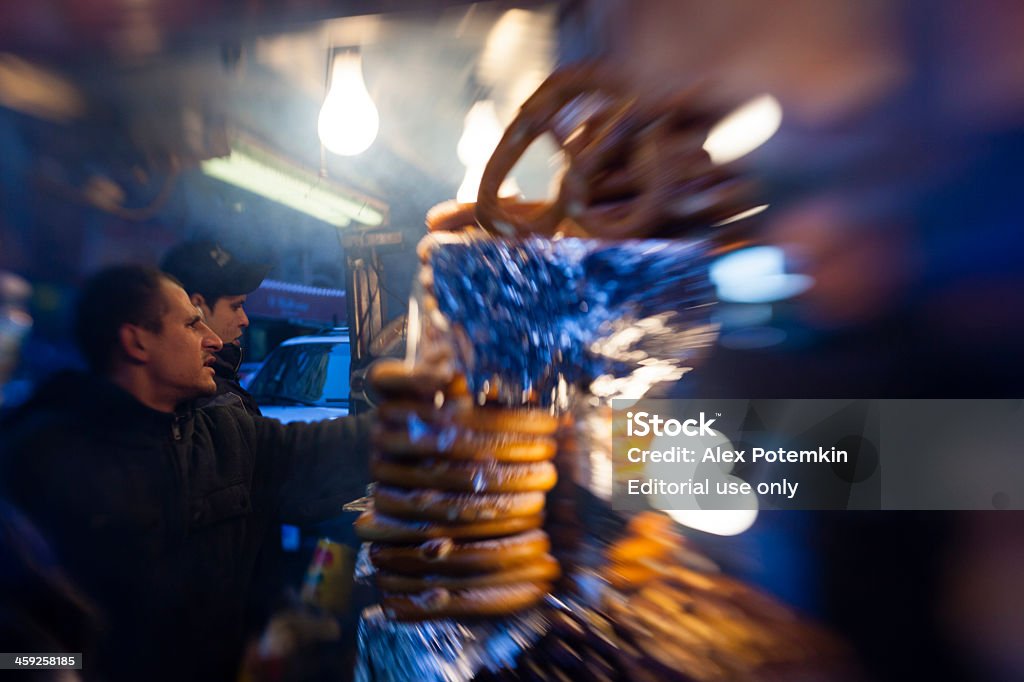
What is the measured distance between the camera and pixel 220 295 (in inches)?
37.2

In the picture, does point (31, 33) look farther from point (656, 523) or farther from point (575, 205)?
point (656, 523)

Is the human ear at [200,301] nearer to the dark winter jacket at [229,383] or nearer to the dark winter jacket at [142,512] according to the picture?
the dark winter jacket at [229,383]

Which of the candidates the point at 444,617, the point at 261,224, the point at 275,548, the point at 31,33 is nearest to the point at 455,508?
the point at 444,617

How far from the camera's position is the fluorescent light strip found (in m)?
1.01

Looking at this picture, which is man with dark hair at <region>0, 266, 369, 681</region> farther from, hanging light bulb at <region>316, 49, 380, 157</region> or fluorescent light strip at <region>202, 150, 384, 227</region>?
hanging light bulb at <region>316, 49, 380, 157</region>

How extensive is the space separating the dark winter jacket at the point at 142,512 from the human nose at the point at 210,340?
120 millimetres

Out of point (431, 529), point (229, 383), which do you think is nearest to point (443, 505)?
point (431, 529)

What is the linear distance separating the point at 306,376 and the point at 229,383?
14 cm

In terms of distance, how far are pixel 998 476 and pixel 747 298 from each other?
0.35m

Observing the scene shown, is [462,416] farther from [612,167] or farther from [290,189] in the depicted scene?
[290,189]

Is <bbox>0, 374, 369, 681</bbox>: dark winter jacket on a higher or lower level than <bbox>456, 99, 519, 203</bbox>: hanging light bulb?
lower

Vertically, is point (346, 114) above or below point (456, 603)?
above

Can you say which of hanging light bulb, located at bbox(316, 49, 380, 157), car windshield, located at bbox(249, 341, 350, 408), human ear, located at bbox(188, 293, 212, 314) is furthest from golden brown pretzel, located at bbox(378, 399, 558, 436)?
hanging light bulb, located at bbox(316, 49, 380, 157)

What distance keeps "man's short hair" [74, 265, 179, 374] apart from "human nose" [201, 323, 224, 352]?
2.7 inches
